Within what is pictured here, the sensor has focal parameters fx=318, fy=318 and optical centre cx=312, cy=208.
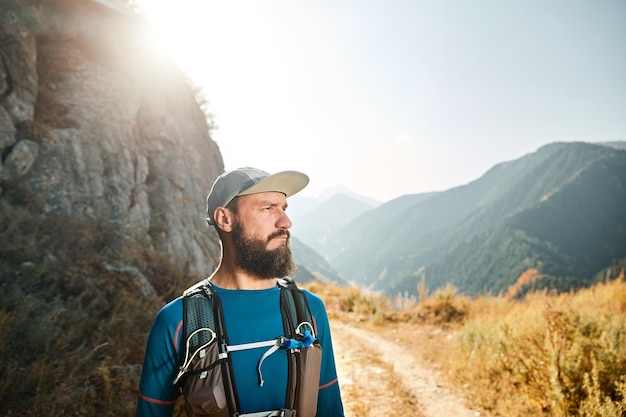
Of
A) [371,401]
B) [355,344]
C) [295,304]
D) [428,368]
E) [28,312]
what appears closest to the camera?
[295,304]

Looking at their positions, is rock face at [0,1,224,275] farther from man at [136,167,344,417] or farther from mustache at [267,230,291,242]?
mustache at [267,230,291,242]

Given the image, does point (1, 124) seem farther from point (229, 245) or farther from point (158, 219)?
point (229, 245)

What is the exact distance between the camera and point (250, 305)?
1927 mm

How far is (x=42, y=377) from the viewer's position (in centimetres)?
356

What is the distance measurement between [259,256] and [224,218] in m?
0.36

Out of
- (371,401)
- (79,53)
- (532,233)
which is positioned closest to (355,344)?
(371,401)

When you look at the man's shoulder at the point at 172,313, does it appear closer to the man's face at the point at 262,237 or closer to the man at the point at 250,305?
the man at the point at 250,305

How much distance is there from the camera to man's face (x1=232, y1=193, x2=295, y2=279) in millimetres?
2006

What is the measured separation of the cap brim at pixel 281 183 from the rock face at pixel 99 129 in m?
6.79

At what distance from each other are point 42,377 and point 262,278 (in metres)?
3.42

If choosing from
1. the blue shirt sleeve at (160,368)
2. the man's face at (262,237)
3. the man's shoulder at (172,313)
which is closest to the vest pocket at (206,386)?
the blue shirt sleeve at (160,368)

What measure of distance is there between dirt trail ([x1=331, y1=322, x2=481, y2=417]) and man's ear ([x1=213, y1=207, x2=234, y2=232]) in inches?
174

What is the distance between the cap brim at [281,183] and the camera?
201 centimetres

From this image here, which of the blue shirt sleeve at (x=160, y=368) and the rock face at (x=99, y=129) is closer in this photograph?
the blue shirt sleeve at (x=160, y=368)
